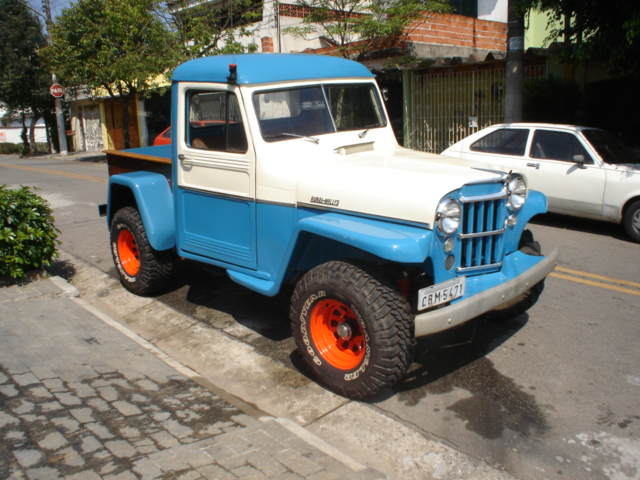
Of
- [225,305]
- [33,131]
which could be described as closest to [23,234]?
[225,305]

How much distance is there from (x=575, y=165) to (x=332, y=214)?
5.97 m

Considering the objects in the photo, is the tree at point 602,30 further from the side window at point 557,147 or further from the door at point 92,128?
the door at point 92,128

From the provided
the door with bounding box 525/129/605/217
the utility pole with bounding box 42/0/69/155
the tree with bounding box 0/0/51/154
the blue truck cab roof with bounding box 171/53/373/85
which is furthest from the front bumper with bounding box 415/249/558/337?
the tree with bounding box 0/0/51/154

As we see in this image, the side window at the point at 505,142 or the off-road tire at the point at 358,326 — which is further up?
the side window at the point at 505,142

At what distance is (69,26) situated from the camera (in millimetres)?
21812

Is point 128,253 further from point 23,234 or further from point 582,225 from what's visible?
point 582,225

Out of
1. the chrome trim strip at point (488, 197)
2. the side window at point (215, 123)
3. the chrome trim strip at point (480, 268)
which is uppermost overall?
the side window at point (215, 123)

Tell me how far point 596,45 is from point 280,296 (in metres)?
6.95

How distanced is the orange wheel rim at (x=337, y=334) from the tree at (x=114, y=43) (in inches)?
720

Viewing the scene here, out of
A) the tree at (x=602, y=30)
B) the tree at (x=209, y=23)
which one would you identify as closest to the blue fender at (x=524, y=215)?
the tree at (x=602, y=30)

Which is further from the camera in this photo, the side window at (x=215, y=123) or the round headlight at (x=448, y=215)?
the side window at (x=215, y=123)

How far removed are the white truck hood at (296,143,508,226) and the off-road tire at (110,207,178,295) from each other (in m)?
2.16

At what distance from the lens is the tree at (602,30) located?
9.16 meters

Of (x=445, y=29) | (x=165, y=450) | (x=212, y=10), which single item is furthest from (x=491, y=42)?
(x=165, y=450)
